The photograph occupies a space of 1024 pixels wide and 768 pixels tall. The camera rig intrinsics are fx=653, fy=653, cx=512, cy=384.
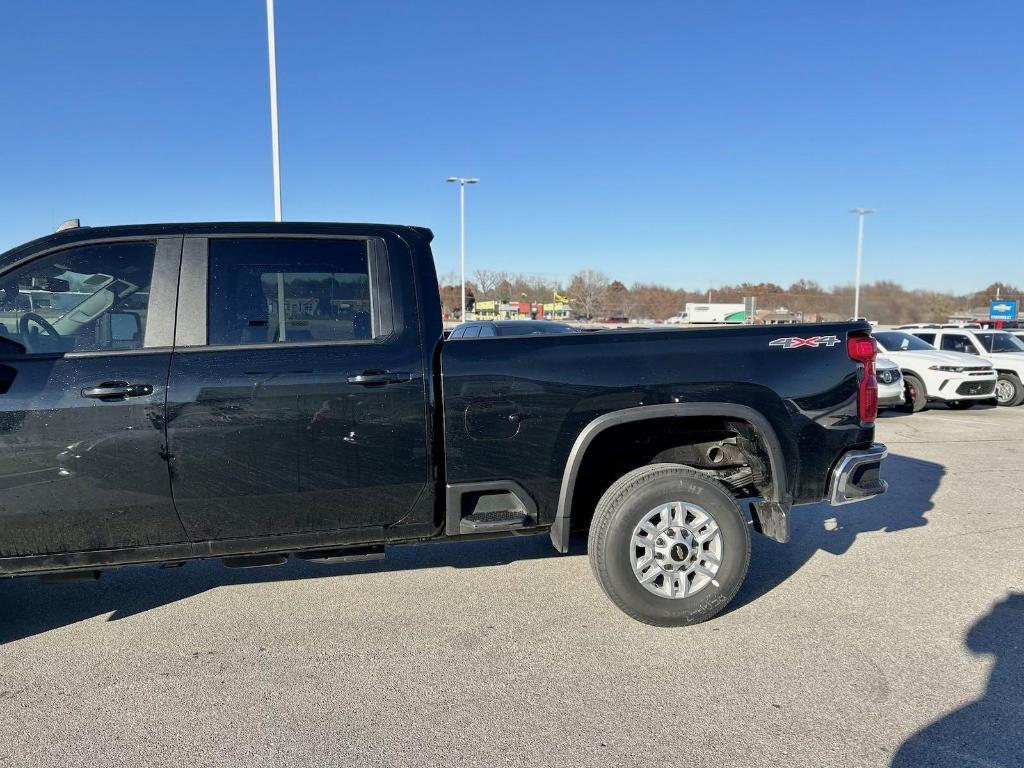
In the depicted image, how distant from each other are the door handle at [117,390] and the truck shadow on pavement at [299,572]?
1.52 meters

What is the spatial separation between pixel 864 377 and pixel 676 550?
140 cm

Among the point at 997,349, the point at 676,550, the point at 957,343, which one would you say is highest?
the point at 957,343

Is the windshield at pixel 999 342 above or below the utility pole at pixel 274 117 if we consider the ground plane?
below

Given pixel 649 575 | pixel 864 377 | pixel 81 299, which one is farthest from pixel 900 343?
pixel 81 299

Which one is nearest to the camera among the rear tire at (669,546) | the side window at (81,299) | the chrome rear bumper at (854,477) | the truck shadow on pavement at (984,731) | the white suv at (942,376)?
the truck shadow on pavement at (984,731)

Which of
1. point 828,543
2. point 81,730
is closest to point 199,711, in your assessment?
point 81,730

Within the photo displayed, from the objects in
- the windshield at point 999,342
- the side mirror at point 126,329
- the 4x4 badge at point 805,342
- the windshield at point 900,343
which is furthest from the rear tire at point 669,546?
the windshield at point 999,342

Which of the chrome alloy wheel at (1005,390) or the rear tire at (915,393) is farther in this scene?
the chrome alloy wheel at (1005,390)

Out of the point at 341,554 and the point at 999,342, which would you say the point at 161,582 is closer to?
the point at 341,554

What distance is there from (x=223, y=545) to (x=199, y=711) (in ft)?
2.34

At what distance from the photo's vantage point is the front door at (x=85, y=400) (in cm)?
287

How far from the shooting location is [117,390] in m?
2.92

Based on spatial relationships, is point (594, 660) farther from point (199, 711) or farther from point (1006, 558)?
point (1006, 558)

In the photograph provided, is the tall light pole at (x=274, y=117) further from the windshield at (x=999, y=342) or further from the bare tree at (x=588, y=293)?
the bare tree at (x=588, y=293)
